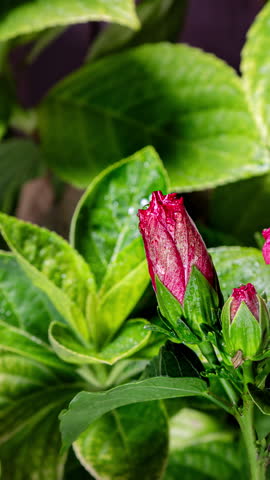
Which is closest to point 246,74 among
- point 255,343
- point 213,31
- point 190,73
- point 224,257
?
point 190,73

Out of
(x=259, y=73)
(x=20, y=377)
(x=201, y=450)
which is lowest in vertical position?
(x=201, y=450)

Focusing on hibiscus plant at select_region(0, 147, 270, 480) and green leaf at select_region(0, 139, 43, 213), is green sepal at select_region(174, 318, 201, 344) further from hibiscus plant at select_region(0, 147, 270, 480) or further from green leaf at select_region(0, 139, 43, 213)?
green leaf at select_region(0, 139, 43, 213)

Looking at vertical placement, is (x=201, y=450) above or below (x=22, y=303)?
below

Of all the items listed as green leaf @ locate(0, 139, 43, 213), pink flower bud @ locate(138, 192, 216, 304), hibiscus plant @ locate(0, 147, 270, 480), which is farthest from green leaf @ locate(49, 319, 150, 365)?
green leaf @ locate(0, 139, 43, 213)

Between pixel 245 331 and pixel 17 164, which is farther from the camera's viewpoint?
pixel 17 164

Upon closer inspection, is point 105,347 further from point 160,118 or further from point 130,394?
point 160,118

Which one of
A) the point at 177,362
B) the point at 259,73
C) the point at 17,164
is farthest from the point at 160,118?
the point at 177,362

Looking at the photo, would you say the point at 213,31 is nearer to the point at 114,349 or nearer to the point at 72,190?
the point at 72,190
